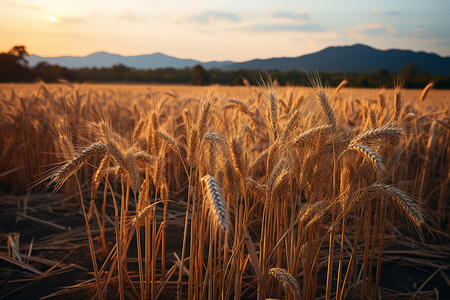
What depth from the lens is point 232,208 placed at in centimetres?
284

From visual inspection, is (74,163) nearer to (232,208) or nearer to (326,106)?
(326,106)

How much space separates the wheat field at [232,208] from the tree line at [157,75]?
41.1ft

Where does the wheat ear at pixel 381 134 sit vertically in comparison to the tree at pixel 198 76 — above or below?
below

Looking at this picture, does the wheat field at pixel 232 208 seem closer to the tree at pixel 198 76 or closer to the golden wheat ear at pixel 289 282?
the golden wheat ear at pixel 289 282

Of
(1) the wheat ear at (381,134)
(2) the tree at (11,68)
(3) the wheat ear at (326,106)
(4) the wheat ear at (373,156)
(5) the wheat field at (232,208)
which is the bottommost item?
(5) the wheat field at (232,208)

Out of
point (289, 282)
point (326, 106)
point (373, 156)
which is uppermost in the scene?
point (326, 106)

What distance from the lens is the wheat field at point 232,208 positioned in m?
1.32

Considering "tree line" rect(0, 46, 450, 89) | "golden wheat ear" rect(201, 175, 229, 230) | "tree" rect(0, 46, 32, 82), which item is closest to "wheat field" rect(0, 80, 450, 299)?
"golden wheat ear" rect(201, 175, 229, 230)

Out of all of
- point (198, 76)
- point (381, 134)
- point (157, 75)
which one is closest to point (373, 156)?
point (381, 134)

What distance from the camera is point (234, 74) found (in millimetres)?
44031

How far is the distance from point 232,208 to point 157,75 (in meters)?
47.0

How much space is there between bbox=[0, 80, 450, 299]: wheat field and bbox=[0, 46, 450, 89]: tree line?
12535 millimetres

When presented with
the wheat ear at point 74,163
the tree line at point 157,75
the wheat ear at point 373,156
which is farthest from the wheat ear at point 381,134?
the tree line at point 157,75

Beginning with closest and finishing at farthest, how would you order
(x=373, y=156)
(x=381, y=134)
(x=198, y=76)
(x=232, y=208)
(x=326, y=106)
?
1. (x=373, y=156)
2. (x=381, y=134)
3. (x=326, y=106)
4. (x=232, y=208)
5. (x=198, y=76)
